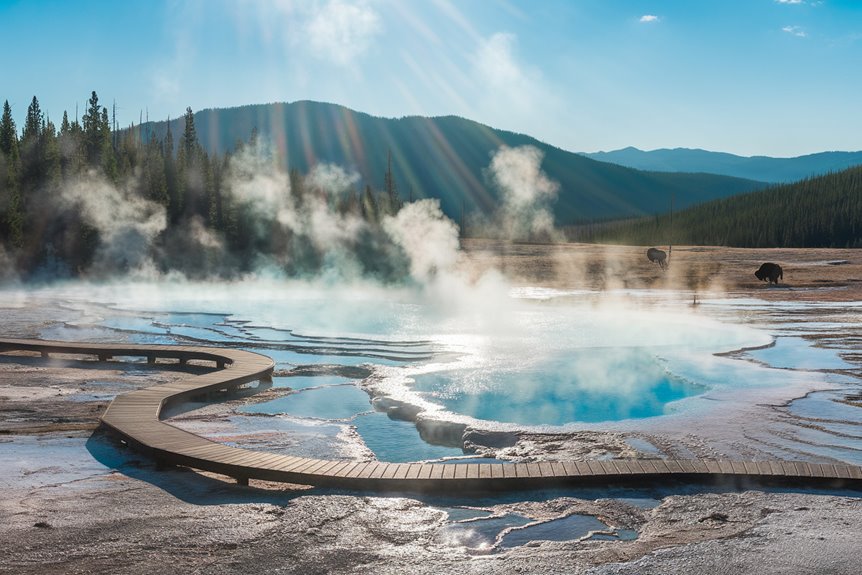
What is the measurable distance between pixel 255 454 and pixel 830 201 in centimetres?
10227

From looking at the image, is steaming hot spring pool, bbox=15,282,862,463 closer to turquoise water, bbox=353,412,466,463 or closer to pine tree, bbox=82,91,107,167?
turquoise water, bbox=353,412,466,463

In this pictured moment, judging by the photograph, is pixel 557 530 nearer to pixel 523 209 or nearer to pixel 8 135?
pixel 8 135

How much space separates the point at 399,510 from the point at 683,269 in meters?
41.0

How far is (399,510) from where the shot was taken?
6.66 m

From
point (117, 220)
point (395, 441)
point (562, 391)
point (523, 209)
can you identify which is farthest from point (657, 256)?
point (523, 209)

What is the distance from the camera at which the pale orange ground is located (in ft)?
120

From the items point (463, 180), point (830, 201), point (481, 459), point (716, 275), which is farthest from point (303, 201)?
point (463, 180)

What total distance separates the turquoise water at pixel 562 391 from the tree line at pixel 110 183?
39737 mm

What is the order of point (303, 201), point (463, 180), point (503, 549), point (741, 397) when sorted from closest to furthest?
point (503, 549) → point (741, 397) → point (303, 201) → point (463, 180)

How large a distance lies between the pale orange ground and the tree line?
14.8 metres

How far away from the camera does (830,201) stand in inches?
3765

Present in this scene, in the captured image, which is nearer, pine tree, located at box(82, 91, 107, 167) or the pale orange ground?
the pale orange ground

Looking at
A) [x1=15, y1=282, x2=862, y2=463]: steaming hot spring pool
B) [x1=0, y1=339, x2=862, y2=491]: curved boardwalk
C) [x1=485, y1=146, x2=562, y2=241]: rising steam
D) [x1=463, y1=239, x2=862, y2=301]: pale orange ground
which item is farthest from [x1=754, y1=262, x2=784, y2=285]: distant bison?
[x1=485, y1=146, x2=562, y2=241]: rising steam

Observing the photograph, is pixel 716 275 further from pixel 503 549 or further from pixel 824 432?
pixel 503 549
